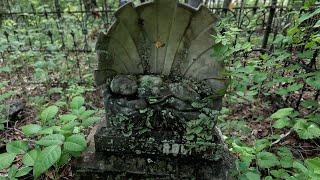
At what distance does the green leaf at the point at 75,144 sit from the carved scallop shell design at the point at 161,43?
0.47 meters

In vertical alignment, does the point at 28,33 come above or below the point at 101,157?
above

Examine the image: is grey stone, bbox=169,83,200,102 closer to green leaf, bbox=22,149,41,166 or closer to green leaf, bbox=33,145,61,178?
green leaf, bbox=33,145,61,178

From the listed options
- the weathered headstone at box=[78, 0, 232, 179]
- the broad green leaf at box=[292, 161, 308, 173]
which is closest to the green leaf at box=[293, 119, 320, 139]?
the broad green leaf at box=[292, 161, 308, 173]

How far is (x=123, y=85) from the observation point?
2.07m

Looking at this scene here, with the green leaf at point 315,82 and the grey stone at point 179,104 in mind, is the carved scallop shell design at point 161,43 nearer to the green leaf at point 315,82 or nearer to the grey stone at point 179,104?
the grey stone at point 179,104

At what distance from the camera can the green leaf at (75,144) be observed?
181 centimetres

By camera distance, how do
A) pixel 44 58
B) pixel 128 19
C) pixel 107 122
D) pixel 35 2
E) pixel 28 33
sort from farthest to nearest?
pixel 35 2 → pixel 28 33 → pixel 44 58 → pixel 107 122 → pixel 128 19

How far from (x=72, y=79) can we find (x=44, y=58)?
904mm

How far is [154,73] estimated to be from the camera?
2221mm

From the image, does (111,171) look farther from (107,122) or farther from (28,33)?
(28,33)

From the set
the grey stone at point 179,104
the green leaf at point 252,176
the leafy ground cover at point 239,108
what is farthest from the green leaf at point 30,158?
the green leaf at point 252,176

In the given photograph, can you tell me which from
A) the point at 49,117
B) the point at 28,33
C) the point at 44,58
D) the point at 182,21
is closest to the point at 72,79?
the point at 44,58

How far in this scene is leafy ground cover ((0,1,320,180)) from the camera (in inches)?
73.4

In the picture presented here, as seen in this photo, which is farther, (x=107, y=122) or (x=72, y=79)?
(x=72, y=79)
